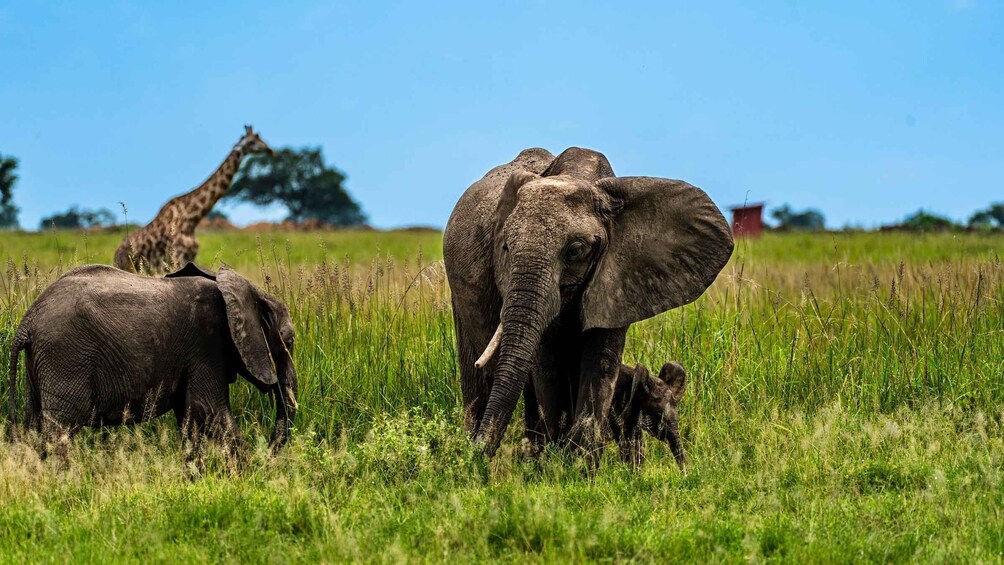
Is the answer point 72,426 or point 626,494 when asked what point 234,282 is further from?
point 626,494

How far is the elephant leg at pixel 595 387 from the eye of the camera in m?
7.24

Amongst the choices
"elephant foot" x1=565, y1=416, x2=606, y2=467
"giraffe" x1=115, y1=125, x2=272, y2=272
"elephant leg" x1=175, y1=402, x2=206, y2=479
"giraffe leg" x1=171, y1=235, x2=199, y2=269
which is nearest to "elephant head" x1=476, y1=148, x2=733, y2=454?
"elephant foot" x1=565, y1=416, x2=606, y2=467

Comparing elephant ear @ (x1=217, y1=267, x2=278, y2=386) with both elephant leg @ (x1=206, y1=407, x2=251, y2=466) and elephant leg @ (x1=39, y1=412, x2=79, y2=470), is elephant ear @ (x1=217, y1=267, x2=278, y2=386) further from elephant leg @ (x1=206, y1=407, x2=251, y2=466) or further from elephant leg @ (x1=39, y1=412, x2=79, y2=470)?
elephant leg @ (x1=39, y1=412, x2=79, y2=470)

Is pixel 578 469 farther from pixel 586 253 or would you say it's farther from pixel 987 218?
pixel 987 218

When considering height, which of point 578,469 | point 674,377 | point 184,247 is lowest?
point 578,469

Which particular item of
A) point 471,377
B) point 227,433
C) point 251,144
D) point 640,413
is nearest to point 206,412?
point 227,433

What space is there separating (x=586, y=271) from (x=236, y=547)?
8.40ft

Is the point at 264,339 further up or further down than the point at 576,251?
further down

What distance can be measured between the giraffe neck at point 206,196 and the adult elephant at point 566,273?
8.25m

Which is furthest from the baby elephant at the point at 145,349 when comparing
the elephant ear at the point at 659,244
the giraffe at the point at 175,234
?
the giraffe at the point at 175,234

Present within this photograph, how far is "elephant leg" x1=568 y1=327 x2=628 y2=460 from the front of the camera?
23.8 ft

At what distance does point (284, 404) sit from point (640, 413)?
243cm

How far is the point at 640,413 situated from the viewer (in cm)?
812

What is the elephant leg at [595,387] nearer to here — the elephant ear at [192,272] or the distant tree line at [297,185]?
the elephant ear at [192,272]
